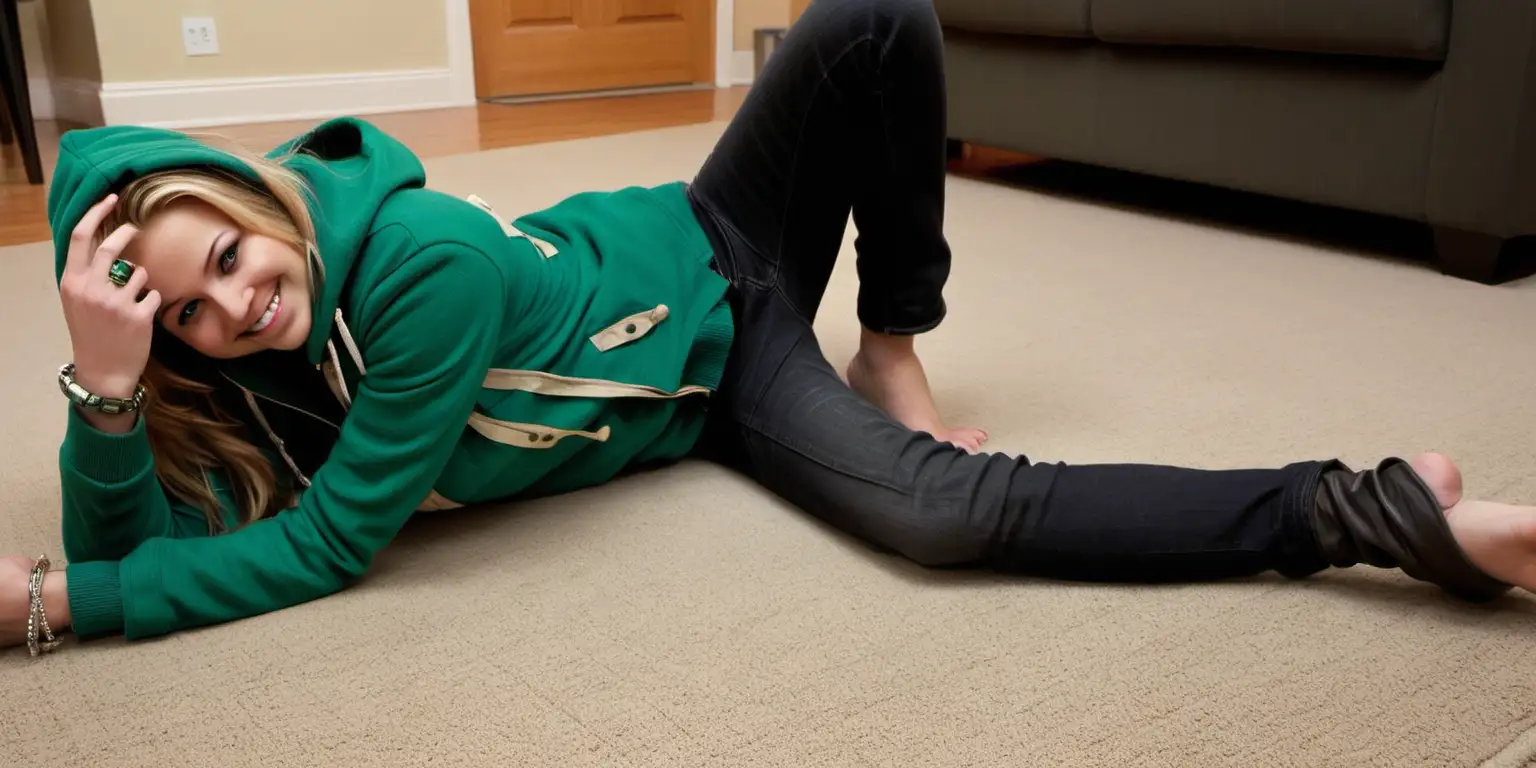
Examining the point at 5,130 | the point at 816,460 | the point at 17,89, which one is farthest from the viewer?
the point at 5,130

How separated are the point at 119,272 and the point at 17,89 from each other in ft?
6.47

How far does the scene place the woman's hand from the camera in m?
0.77

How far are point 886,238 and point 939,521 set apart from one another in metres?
0.33

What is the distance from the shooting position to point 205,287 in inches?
31.5

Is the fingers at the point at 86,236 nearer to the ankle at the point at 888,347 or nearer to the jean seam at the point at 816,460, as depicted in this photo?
the jean seam at the point at 816,460

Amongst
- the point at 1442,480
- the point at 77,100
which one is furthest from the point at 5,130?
the point at 1442,480

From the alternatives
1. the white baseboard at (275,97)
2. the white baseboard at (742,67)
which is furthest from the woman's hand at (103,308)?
the white baseboard at (742,67)

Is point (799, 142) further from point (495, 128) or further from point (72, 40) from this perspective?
point (72, 40)

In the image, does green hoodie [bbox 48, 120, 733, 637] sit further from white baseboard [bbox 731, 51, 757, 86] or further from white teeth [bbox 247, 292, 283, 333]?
white baseboard [bbox 731, 51, 757, 86]

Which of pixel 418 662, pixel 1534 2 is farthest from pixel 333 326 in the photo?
pixel 1534 2

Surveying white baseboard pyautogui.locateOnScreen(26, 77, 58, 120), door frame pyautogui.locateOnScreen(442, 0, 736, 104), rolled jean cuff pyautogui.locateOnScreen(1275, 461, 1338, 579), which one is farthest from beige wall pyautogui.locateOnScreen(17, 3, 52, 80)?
rolled jean cuff pyautogui.locateOnScreen(1275, 461, 1338, 579)

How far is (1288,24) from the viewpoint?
184 centimetres

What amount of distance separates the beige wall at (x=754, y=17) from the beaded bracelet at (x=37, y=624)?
3.77 metres

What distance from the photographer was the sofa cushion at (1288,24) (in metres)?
1.70
